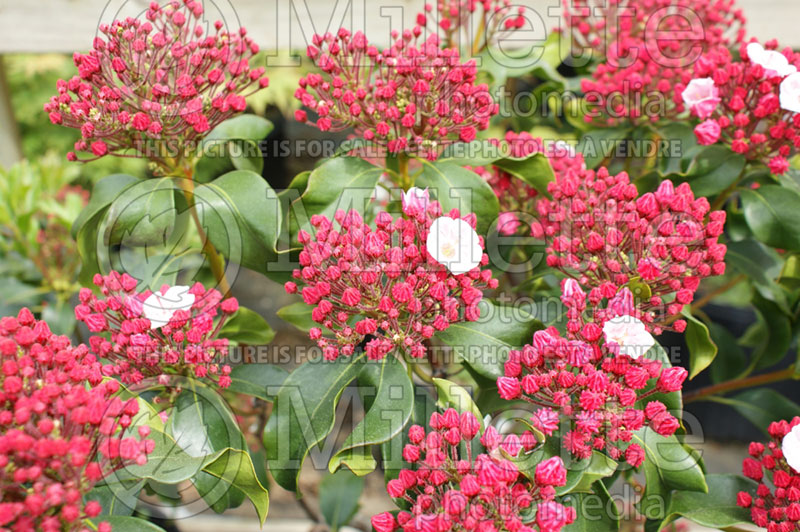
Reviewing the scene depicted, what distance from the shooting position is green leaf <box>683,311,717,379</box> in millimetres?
874

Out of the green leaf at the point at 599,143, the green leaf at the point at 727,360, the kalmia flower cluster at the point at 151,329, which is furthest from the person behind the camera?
the green leaf at the point at 727,360

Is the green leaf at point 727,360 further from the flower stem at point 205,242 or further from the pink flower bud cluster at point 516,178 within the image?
the flower stem at point 205,242

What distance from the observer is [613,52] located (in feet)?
3.76

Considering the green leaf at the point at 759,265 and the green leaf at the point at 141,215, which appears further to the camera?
the green leaf at the point at 759,265

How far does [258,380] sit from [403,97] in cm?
47

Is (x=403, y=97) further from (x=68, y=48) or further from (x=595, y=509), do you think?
(x=68, y=48)

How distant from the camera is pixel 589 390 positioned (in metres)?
0.76

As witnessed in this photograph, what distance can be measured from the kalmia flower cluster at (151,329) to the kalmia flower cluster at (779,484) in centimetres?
71

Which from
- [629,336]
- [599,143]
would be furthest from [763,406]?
[629,336]

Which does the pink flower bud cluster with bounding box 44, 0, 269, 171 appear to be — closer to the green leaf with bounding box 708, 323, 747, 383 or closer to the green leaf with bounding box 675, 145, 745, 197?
the green leaf with bounding box 675, 145, 745, 197

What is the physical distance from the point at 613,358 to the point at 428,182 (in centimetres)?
35

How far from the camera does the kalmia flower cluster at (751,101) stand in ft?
3.08

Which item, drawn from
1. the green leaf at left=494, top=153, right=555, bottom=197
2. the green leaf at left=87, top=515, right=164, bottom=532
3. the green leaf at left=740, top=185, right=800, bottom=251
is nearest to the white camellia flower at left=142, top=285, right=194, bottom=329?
the green leaf at left=87, top=515, right=164, bottom=532

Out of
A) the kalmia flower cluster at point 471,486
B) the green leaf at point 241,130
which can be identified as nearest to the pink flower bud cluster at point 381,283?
the kalmia flower cluster at point 471,486
